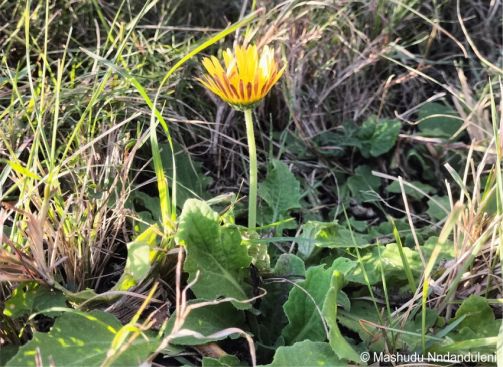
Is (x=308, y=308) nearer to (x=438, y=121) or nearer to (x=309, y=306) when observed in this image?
(x=309, y=306)

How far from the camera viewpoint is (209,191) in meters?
1.57

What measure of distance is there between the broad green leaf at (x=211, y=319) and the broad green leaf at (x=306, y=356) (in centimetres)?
13

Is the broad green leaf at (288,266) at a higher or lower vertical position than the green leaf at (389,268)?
higher

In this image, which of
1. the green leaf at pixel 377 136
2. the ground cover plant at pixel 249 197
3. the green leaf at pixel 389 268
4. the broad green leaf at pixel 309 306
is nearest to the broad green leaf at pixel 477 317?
the ground cover plant at pixel 249 197

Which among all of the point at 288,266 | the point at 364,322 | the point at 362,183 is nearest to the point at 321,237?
the point at 288,266

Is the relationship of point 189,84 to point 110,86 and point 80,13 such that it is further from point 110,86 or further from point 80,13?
Result: point 80,13

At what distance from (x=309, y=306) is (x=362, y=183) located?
631 mm

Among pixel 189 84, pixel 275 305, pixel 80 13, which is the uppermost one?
pixel 80 13

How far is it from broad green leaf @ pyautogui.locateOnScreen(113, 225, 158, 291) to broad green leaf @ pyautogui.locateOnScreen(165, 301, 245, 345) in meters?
0.10

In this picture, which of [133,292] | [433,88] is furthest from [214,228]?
[433,88]

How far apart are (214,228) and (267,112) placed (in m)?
0.69

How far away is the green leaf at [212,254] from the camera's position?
1103mm

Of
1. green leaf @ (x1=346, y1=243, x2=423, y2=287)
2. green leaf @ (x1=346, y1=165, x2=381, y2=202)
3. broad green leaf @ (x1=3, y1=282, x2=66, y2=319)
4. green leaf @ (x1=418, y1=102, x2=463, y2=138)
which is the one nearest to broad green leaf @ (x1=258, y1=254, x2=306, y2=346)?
green leaf @ (x1=346, y1=243, x2=423, y2=287)

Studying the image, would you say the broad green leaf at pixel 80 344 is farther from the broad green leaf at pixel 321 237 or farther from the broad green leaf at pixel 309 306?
the broad green leaf at pixel 321 237
